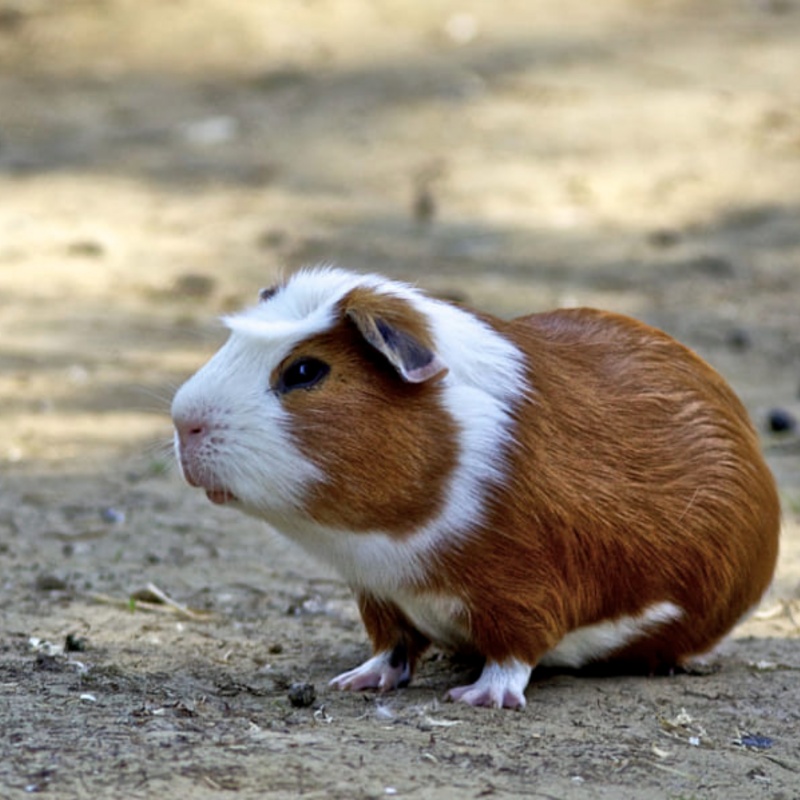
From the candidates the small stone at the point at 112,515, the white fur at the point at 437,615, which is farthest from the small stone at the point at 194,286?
the white fur at the point at 437,615

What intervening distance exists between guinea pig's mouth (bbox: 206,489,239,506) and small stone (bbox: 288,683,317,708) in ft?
1.59

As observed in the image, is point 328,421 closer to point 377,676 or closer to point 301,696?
point 301,696

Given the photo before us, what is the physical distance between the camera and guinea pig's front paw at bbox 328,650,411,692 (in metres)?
4.11

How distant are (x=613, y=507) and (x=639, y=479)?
0.12m

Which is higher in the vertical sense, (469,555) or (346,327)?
(346,327)

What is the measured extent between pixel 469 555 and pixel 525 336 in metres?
0.60

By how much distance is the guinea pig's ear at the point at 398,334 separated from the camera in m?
3.65

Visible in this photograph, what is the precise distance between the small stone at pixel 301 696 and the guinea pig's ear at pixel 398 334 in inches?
30.2

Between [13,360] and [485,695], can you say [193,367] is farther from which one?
[485,695]

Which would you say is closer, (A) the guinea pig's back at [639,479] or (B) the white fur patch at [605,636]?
(A) the guinea pig's back at [639,479]

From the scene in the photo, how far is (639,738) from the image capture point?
3670 mm

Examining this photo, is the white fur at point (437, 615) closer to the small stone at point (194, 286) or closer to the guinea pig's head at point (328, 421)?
the guinea pig's head at point (328, 421)

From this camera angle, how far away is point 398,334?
3701mm

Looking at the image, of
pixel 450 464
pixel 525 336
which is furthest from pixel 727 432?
pixel 450 464
